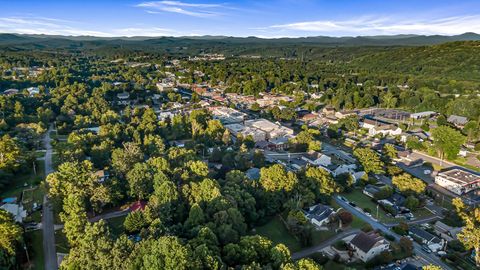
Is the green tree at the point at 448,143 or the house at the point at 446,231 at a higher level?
the green tree at the point at 448,143

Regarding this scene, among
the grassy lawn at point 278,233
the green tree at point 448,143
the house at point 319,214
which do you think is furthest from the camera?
the green tree at point 448,143

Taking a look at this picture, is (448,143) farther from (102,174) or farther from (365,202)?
(102,174)

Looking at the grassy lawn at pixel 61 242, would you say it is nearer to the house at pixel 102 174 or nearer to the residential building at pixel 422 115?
the house at pixel 102 174

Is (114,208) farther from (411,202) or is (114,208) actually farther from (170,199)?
(411,202)

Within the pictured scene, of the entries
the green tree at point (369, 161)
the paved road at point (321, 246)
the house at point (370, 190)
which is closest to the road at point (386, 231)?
the paved road at point (321, 246)

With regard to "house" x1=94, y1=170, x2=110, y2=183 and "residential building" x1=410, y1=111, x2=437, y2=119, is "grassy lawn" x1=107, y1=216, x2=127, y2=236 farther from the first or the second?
"residential building" x1=410, y1=111, x2=437, y2=119

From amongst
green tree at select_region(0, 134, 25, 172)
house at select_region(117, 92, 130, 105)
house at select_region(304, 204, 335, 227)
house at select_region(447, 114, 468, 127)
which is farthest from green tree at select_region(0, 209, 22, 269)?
house at select_region(447, 114, 468, 127)

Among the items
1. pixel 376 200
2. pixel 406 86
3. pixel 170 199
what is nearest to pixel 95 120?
pixel 170 199
